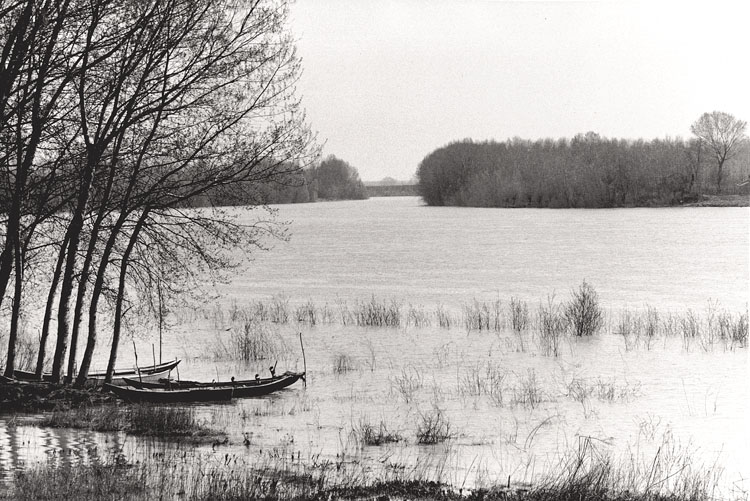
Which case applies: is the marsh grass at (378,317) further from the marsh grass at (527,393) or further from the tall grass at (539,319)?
the marsh grass at (527,393)

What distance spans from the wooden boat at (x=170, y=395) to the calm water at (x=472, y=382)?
2.07 ft

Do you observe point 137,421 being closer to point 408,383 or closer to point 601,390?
point 408,383

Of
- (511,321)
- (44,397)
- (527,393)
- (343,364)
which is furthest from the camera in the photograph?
(511,321)

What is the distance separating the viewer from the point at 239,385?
57.5ft

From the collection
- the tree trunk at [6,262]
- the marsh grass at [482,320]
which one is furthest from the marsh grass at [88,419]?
the marsh grass at [482,320]

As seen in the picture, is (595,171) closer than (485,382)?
No

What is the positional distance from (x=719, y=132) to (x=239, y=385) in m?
116

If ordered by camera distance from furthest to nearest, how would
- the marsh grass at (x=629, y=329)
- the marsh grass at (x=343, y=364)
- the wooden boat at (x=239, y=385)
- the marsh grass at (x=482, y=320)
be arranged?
1. the marsh grass at (x=482, y=320)
2. the marsh grass at (x=629, y=329)
3. the marsh grass at (x=343, y=364)
4. the wooden boat at (x=239, y=385)

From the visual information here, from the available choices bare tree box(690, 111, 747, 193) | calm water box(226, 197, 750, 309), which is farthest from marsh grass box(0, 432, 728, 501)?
bare tree box(690, 111, 747, 193)

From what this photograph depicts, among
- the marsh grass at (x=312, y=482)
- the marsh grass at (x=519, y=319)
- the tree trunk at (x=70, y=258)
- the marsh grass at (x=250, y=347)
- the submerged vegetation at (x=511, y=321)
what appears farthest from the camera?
the marsh grass at (x=519, y=319)

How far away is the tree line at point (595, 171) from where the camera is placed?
112625 mm

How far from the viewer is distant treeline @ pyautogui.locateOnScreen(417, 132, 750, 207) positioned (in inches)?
4432

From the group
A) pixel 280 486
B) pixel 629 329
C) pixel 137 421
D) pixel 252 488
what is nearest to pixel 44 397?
pixel 137 421

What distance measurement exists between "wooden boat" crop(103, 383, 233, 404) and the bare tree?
11175 centimetres
